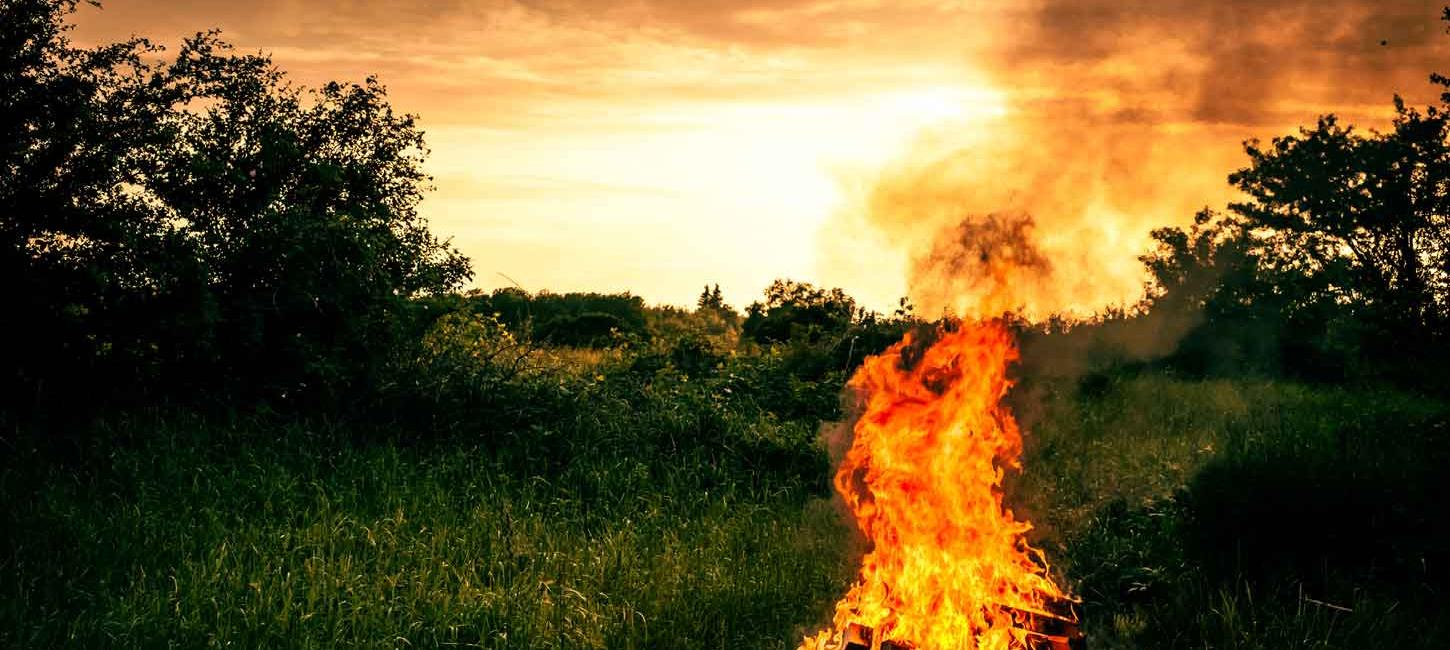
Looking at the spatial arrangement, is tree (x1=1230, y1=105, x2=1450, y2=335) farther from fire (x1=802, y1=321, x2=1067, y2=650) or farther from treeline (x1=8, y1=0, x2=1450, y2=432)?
fire (x1=802, y1=321, x2=1067, y2=650)

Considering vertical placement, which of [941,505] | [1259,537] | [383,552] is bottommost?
[383,552]

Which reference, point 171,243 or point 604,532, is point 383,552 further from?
point 171,243

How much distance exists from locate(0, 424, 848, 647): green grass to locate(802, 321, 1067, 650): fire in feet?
4.57

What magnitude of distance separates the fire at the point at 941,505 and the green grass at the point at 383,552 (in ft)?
4.57

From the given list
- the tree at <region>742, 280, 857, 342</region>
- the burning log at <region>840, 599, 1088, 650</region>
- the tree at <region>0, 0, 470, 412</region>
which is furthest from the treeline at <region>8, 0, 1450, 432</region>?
the burning log at <region>840, 599, 1088, 650</region>

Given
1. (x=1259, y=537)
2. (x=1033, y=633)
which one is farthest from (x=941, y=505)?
(x=1259, y=537)

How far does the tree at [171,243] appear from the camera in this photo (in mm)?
10312

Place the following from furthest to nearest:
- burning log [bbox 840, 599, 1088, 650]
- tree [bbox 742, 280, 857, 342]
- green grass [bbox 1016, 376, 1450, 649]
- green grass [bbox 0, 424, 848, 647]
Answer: tree [bbox 742, 280, 857, 342] → green grass [bbox 1016, 376, 1450, 649] → green grass [bbox 0, 424, 848, 647] → burning log [bbox 840, 599, 1088, 650]

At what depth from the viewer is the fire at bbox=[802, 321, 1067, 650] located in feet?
18.0

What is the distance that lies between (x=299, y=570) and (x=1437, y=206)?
1908 centimetres

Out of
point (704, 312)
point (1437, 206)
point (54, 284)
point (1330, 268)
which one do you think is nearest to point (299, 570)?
point (54, 284)

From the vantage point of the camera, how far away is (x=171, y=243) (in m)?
10.6

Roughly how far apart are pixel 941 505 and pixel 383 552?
4369 mm

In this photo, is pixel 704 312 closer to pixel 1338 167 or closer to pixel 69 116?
pixel 69 116
